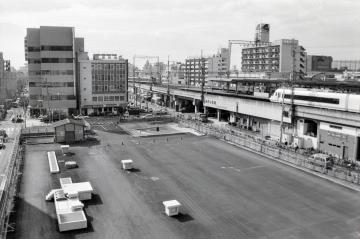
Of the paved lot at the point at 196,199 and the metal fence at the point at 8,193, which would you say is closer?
the metal fence at the point at 8,193

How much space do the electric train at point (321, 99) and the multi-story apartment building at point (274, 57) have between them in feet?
182

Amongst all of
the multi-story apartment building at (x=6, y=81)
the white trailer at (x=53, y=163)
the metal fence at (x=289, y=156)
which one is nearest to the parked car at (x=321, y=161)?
the metal fence at (x=289, y=156)

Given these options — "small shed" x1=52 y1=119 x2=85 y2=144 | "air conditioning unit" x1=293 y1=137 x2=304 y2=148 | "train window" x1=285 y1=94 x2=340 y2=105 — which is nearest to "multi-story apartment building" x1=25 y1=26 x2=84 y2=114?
"small shed" x1=52 y1=119 x2=85 y2=144

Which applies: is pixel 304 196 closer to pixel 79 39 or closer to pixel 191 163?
pixel 191 163

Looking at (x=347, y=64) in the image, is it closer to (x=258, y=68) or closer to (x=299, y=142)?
(x=258, y=68)

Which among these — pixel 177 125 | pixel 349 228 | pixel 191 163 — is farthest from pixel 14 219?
pixel 177 125

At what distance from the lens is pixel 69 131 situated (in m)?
46.6

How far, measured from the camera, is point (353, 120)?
122 feet

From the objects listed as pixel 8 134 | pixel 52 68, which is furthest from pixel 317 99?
pixel 52 68

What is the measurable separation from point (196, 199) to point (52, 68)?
5493 cm

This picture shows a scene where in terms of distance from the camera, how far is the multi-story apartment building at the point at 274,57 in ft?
348

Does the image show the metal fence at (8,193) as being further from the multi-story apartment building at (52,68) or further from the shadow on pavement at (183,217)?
the multi-story apartment building at (52,68)

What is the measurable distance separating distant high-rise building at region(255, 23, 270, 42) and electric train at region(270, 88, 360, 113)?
7938cm

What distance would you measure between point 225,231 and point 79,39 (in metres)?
66.9
